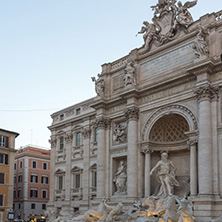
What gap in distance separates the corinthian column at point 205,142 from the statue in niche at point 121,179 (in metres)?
7.96

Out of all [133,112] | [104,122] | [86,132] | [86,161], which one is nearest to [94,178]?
[86,161]

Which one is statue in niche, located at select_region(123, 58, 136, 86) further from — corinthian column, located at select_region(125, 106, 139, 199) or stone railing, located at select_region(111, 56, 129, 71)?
corinthian column, located at select_region(125, 106, 139, 199)

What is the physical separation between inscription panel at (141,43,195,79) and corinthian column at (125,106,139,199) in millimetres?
3251

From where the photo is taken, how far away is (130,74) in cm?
3056

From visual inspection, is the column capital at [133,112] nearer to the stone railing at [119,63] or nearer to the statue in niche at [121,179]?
the statue in niche at [121,179]

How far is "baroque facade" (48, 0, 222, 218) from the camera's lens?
24.7m

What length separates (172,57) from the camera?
28.7 metres

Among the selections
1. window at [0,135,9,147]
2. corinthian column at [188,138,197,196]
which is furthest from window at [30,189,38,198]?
corinthian column at [188,138,197,196]

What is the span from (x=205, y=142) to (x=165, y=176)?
433 centimetres

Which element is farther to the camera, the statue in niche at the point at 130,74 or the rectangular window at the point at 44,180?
the rectangular window at the point at 44,180

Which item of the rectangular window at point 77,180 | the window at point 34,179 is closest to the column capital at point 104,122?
the rectangular window at point 77,180

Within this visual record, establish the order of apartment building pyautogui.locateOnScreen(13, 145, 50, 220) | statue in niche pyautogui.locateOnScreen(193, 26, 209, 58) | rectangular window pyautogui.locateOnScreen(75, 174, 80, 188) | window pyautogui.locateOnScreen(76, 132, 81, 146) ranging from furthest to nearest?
apartment building pyautogui.locateOnScreen(13, 145, 50, 220), window pyautogui.locateOnScreen(76, 132, 81, 146), rectangular window pyautogui.locateOnScreen(75, 174, 80, 188), statue in niche pyautogui.locateOnScreen(193, 26, 209, 58)

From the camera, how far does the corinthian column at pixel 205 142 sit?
23.9 metres

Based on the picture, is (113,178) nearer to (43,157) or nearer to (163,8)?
(163,8)
